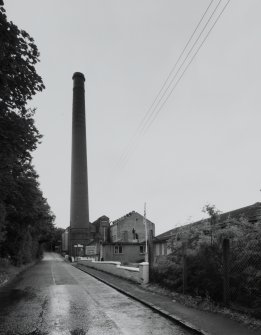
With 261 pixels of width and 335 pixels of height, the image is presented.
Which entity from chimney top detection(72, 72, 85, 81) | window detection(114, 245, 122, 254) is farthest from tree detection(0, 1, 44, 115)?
chimney top detection(72, 72, 85, 81)

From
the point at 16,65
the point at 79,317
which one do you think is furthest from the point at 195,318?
the point at 16,65

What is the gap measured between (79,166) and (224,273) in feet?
179

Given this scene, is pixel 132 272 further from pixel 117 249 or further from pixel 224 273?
pixel 117 249

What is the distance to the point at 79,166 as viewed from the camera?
63.6m

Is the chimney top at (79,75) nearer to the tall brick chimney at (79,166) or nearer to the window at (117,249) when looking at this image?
the tall brick chimney at (79,166)

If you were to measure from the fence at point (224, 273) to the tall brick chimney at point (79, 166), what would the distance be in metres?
50.5

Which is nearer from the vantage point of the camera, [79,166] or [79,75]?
[79,166]

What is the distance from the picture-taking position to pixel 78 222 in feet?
A: 218

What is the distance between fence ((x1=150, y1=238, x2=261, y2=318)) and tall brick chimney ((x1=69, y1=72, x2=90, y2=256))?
50.5 m

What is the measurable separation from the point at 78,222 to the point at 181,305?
5642 centimetres

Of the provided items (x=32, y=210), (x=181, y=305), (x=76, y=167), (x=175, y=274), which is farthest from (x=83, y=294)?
(x=76, y=167)

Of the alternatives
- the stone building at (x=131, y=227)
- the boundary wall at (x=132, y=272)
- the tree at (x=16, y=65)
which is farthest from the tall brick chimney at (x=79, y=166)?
the tree at (x=16, y=65)

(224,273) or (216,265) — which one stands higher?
(216,265)

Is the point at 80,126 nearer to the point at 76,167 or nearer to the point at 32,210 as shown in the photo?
the point at 76,167
